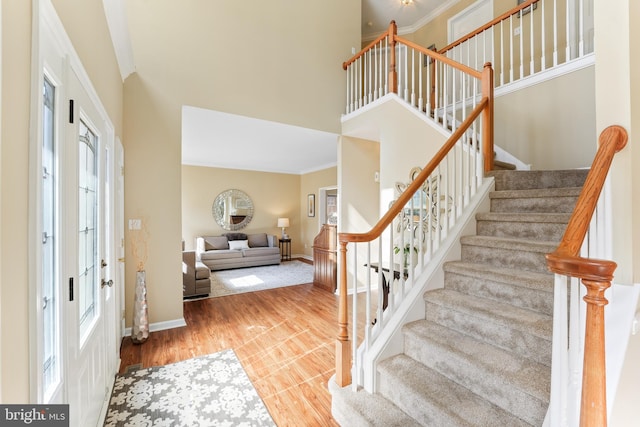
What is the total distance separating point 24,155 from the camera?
78 centimetres

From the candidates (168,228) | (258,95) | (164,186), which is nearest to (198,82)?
(258,95)

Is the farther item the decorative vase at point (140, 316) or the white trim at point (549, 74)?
the decorative vase at point (140, 316)

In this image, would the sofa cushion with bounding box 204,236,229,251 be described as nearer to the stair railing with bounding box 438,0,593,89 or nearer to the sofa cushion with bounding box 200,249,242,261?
the sofa cushion with bounding box 200,249,242,261

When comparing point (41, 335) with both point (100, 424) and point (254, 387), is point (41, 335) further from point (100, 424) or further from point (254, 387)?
point (254, 387)

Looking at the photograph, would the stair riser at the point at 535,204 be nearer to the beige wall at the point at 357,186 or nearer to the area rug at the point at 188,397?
the beige wall at the point at 357,186

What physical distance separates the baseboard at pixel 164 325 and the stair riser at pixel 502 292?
2.90m

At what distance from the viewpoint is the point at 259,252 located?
6.62m

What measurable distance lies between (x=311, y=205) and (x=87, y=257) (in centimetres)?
626

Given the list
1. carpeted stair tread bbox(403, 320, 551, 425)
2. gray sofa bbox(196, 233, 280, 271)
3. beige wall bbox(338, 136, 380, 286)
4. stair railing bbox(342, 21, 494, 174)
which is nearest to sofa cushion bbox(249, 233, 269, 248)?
gray sofa bbox(196, 233, 280, 271)

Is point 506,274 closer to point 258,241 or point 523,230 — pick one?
point 523,230

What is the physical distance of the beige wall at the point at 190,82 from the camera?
9.82 feet

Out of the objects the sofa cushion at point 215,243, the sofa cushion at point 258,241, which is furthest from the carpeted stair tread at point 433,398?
the sofa cushion at point 258,241

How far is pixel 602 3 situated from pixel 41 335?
2786 millimetres

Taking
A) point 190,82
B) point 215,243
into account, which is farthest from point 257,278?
point 190,82
